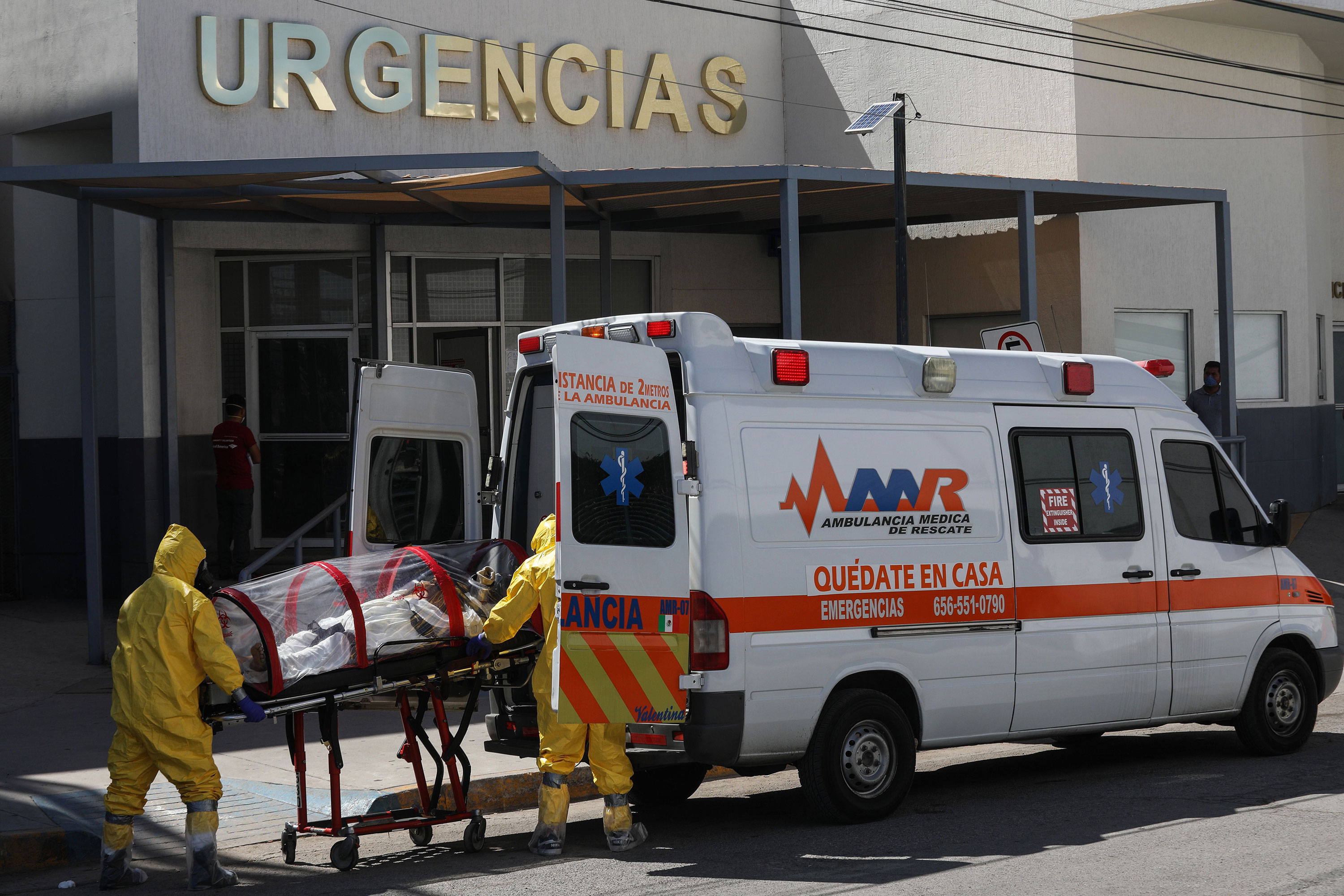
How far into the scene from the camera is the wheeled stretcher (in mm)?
6418

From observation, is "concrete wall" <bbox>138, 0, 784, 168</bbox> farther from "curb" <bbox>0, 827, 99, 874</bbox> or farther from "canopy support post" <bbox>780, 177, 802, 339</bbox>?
"curb" <bbox>0, 827, 99, 874</bbox>

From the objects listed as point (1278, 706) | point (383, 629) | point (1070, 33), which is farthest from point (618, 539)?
point (1070, 33)

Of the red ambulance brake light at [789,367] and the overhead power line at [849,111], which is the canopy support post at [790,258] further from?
the overhead power line at [849,111]

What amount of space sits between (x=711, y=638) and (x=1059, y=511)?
7.67ft

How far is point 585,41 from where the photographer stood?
16.4 m

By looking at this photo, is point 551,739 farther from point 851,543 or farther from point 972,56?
point 972,56

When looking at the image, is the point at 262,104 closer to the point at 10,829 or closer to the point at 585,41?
the point at 585,41

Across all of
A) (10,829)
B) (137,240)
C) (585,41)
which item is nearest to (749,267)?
(585,41)

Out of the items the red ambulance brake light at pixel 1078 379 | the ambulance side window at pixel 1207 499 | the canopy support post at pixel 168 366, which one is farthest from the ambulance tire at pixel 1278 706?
the canopy support post at pixel 168 366

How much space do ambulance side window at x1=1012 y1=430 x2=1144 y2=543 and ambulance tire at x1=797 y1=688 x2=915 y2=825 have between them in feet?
4.28

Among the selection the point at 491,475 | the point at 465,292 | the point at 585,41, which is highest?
the point at 585,41

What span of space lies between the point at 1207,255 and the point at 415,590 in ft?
44.8

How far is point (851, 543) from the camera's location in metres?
7.04

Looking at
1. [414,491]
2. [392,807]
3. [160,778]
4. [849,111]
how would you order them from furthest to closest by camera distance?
[849,111] → [160,778] → [414,491] → [392,807]
